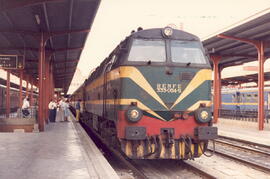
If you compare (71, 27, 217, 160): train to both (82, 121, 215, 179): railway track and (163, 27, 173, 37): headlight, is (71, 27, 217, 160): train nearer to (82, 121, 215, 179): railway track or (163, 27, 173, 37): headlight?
(163, 27, 173, 37): headlight

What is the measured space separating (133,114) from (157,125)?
68 centimetres

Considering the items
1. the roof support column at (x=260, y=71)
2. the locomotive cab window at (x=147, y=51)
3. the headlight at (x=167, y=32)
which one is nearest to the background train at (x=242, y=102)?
the roof support column at (x=260, y=71)

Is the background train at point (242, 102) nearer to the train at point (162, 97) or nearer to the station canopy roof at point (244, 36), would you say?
the station canopy roof at point (244, 36)

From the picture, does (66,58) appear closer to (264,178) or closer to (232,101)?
(232,101)

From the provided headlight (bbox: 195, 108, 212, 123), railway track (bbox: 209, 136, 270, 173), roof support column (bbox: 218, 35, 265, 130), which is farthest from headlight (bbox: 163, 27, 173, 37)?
roof support column (bbox: 218, 35, 265, 130)

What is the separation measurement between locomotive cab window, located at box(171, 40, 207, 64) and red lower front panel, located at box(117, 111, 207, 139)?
5.17 feet

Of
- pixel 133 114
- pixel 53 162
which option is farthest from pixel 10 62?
pixel 133 114

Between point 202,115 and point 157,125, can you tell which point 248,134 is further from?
point 157,125

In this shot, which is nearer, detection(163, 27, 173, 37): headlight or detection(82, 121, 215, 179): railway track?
detection(82, 121, 215, 179): railway track

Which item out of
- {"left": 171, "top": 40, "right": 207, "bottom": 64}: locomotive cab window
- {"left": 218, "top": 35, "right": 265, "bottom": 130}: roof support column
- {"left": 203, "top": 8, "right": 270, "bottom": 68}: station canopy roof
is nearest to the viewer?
{"left": 171, "top": 40, "right": 207, "bottom": 64}: locomotive cab window

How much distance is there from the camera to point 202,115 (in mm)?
8727

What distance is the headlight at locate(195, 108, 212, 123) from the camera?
8.68 meters

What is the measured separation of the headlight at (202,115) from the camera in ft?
28.5

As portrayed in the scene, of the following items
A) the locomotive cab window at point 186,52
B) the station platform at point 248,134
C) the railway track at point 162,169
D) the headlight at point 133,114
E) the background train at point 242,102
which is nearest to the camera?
the headlight at point 133,114
